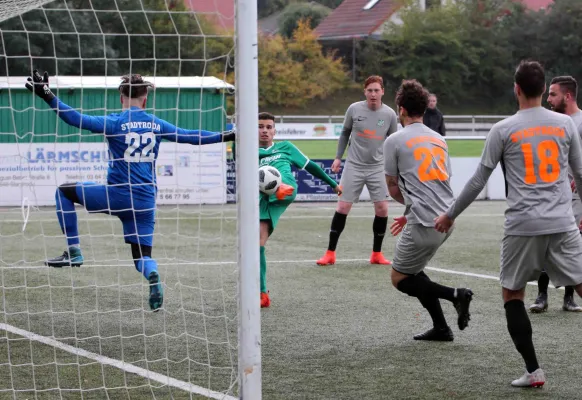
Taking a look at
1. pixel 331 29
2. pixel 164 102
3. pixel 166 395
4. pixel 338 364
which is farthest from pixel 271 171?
pixel 331 29

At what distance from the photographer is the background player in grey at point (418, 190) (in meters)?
6.17

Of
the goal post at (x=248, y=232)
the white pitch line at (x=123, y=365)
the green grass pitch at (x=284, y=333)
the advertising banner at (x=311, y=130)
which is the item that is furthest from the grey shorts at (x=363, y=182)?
the advertising banner at (x=311, y=130)

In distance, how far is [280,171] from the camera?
7.90 meters

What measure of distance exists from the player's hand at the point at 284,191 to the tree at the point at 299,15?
5628cm

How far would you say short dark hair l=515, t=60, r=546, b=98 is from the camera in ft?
16.8

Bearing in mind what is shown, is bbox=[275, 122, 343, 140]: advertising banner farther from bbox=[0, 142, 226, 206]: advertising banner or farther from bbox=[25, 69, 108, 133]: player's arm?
bbox=[25, 69, 108, 133]: player's arm

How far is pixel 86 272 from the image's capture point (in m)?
10.1

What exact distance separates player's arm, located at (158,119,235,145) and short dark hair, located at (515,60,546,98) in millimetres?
1854

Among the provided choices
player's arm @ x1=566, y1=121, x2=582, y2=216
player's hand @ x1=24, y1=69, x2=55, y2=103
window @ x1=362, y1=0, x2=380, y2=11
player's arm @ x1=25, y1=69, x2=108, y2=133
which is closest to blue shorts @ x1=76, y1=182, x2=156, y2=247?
player's arm @ x1=25, y1=69, x2=108, y2=133

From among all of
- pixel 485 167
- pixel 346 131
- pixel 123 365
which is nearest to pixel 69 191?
pixel 123 365

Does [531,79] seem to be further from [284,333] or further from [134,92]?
[134,92]

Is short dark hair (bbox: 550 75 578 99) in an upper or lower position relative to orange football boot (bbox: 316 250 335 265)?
upper

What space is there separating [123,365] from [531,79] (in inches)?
115

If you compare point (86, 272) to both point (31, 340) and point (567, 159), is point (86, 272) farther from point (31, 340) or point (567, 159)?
point (567, 159)
